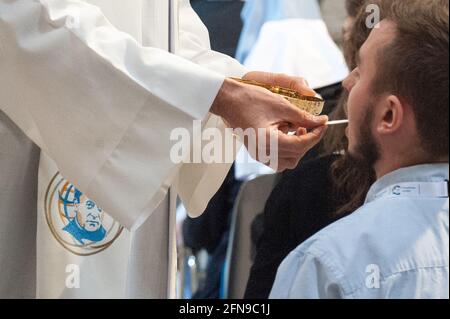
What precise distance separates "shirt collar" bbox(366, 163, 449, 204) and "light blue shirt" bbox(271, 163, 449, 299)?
39 mm

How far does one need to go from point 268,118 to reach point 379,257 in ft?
1.39

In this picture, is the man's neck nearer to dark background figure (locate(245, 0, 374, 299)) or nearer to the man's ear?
the man's ear

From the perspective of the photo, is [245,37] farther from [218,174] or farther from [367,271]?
[367,271]

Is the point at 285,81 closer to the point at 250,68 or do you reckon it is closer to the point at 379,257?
the point at 379,257

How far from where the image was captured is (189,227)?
3.89 meters

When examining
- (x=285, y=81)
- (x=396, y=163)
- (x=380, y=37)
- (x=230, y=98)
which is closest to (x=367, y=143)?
(x=396, y=163)

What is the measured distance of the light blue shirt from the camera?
1622mm

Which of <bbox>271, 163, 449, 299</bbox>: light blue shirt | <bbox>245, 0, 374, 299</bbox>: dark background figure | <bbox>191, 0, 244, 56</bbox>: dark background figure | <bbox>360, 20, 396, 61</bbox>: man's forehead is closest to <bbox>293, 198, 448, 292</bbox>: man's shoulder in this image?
<bbox>271, 163, 449, 299</bbox>: light blue shirt

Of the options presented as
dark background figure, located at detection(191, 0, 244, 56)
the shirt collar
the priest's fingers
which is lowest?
the shirt collar

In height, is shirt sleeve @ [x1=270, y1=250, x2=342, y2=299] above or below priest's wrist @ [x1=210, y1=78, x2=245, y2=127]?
below

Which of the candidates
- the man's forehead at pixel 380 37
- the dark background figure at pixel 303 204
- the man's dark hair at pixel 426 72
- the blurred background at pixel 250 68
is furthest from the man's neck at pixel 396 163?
the blurred background at pixel 250 68

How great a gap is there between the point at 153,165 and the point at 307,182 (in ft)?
2.47

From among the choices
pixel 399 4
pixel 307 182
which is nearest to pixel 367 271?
pixel 399 4

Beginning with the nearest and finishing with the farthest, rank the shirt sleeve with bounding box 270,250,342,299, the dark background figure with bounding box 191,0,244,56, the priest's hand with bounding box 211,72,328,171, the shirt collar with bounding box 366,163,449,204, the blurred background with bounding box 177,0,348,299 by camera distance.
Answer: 1. the shirt sleeve with bounding box 270,250,342,299
2. the shirt collar with bounding box 366,163,449,204
3. the priest's hand with bounding box 211,72,328,171
4. the blurred background with bounding box 177,0,348,299
5. the dark background figure with bounding box 191,0,244,56
